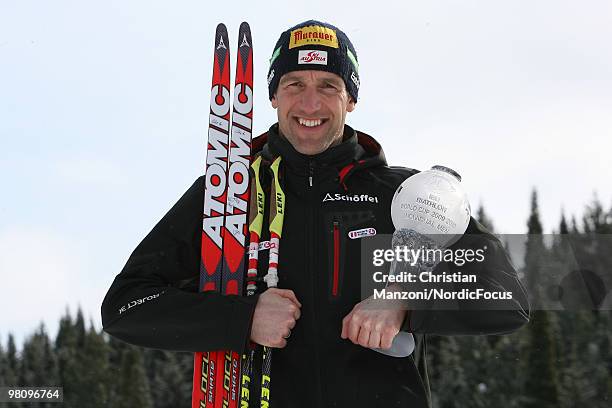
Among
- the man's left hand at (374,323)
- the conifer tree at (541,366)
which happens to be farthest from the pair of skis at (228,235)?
the conifer tree at (541,366)

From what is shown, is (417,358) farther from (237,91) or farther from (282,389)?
(237,91)

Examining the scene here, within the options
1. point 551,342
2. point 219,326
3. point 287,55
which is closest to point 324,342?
point 219,326

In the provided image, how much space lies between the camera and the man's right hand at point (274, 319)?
3.52 metres

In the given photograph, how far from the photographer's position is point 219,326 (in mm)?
3584

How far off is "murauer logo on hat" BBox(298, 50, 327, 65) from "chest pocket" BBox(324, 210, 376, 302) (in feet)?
2.88

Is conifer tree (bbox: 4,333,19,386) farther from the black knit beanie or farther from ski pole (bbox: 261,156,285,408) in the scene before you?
ski pole (bbox: 261,156,285,408)

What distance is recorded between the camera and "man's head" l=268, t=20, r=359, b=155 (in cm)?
401

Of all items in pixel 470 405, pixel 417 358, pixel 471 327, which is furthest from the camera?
pixel 470 405

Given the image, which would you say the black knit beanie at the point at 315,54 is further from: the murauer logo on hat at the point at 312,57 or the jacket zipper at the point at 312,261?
the jacket zipper at the point at 312,261

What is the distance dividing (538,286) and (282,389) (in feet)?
236

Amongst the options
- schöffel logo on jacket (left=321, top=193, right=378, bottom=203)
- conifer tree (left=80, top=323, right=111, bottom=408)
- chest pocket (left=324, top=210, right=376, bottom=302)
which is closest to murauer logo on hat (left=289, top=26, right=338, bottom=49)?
schöffel logo on jacket (left=321, top=193, right=378, bottom=203)

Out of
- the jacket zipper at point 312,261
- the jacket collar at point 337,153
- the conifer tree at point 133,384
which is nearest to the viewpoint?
the jacket zipper at point 312,261

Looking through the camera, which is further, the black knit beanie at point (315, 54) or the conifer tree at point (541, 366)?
the conifer tree at point (541, 366)

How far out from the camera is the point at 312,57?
426cm
